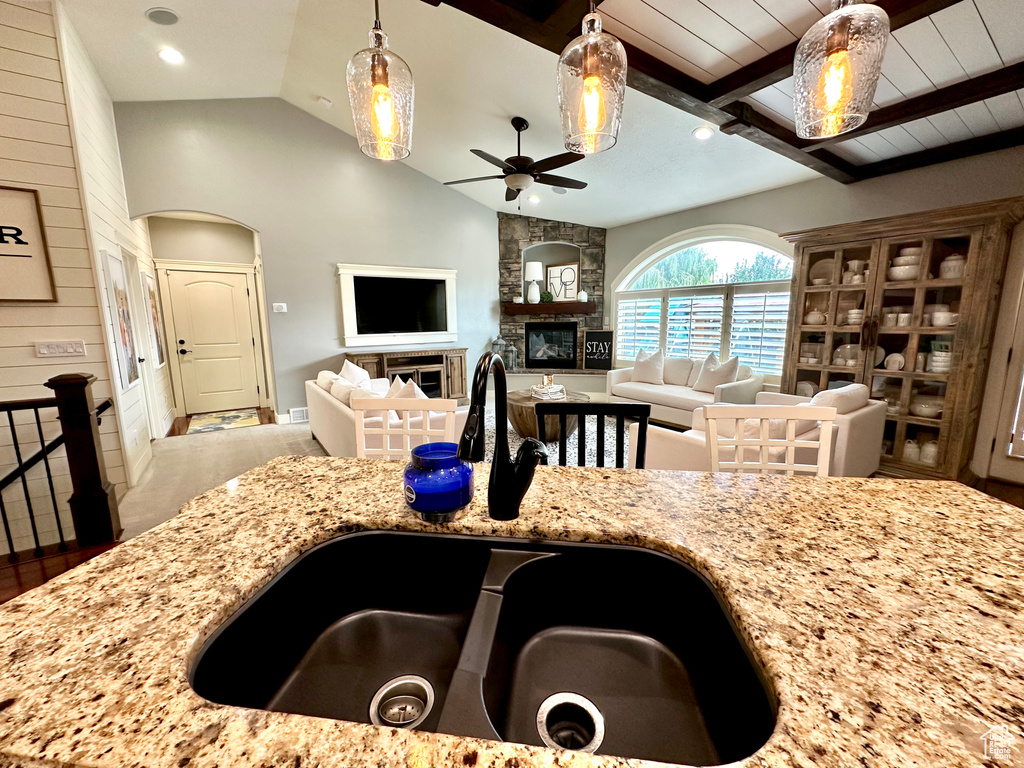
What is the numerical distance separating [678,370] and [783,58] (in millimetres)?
3306

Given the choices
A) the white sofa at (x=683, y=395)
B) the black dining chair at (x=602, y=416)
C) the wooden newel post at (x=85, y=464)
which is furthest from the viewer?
the white sofa at (x=683, y=395)

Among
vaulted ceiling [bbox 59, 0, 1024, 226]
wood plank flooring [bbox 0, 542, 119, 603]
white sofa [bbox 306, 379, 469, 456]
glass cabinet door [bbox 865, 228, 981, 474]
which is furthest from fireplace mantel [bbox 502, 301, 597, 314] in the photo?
wood plank flooring [bbox 0, 542, 119, 603]

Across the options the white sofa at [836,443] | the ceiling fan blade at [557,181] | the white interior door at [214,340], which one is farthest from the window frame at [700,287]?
the white interior door at [214,340]

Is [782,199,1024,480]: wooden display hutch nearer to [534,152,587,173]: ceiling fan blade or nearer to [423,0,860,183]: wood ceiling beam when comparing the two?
[423,0,860,183]: wood ceiling beam

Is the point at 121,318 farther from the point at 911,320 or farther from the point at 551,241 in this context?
the point at 911,320

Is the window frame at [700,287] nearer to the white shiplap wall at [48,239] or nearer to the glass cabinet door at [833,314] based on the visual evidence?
the glass cabinet door at [833,314]

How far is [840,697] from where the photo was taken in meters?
0.44

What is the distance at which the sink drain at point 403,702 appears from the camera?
2.16 ft

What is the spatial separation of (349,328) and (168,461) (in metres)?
2.30

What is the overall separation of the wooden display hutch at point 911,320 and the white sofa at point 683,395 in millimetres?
577

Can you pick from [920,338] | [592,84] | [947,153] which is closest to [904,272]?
[920,338]

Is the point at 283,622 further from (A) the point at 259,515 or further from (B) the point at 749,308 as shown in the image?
(B) the point at 749,308

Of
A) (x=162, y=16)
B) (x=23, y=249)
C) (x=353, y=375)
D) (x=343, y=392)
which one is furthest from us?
(x=353, y=375)

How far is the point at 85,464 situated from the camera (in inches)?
87.4
